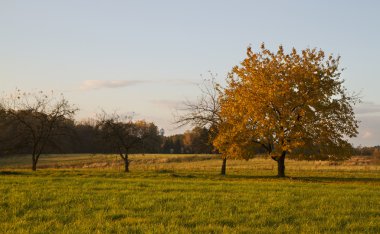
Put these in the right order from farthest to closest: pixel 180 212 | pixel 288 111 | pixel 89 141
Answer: pixel 89 141 < pixel 288 111 < pixel 180 212

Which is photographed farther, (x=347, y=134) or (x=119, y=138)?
(x=119, y=138)

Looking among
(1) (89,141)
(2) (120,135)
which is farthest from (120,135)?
(1) (89,141)

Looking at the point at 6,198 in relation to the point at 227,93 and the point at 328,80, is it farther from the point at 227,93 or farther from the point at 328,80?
the point at 328,80

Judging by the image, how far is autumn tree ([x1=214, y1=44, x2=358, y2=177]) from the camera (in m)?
39.2

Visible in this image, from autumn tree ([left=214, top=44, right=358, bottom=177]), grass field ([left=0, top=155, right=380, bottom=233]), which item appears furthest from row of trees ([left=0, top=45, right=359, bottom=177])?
grass field ([left=0, top=155, right=380, bottom=233])

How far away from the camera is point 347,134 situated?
40906 millimetres

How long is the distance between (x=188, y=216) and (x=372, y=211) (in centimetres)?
723

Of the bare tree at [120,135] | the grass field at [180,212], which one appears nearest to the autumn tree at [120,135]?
the bare tree at [120,135]

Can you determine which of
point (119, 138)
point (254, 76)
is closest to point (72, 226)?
point (254, 76)

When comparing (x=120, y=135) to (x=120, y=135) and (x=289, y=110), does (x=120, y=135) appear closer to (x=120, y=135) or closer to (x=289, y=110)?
(x=120, y=135)

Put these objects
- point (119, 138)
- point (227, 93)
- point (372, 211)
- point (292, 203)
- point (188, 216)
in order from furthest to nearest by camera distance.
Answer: point (119, 138), point (227, 93), point (292, 203), point (372, 211), point (188, 216)

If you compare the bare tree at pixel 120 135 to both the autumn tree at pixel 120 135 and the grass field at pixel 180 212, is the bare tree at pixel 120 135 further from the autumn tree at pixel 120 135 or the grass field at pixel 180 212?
the grass field at pixel 180 212

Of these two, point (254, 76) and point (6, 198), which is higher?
point (254, 76)

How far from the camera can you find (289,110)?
3928 cm
